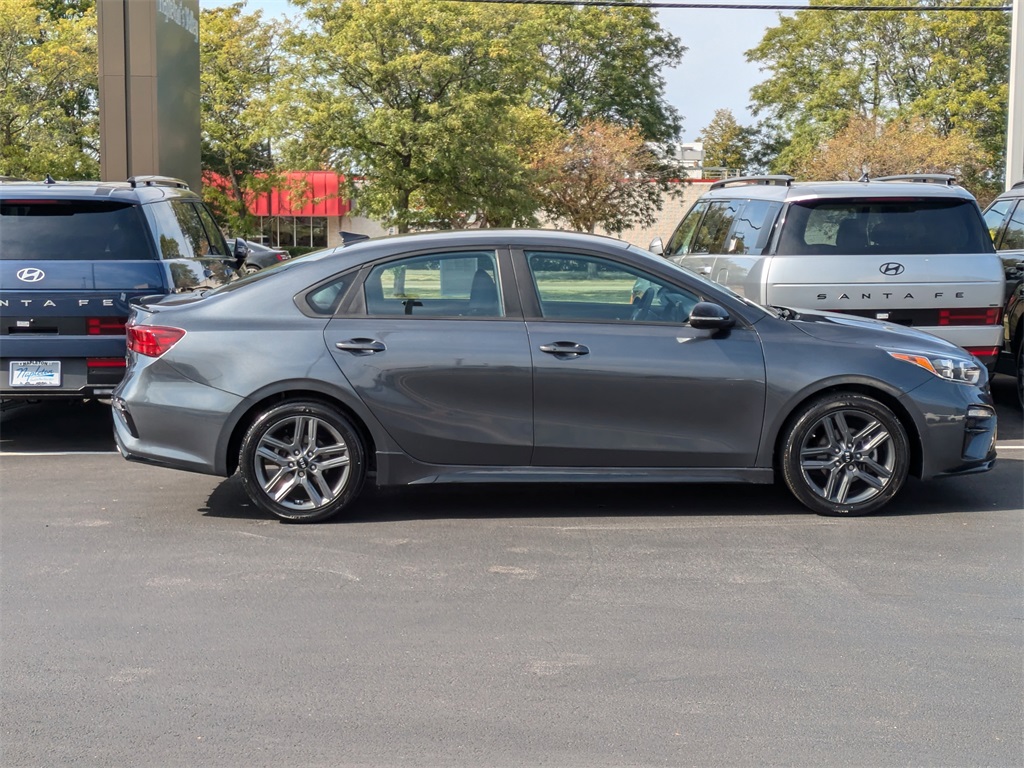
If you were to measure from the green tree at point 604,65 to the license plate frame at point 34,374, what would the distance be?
5097cm

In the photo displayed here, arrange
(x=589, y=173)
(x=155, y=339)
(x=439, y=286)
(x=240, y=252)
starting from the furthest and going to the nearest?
(x=589, y=173), (x=240, y=252), (x=439, y=286), (x=155, y=339)

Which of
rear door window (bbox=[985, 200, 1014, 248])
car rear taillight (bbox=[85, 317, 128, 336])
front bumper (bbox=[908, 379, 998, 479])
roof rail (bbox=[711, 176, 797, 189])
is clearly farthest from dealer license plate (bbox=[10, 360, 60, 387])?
rear door window (bbox=[985, 200, 1014, 248])

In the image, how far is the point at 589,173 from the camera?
46.4 meters

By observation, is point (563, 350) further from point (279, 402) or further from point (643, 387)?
point (279, 402)

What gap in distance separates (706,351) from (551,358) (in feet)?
2.89

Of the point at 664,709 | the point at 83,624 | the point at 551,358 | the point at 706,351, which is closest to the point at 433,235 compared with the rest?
the point at 551,358

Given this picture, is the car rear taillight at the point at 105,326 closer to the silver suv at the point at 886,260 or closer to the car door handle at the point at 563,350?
the car door handle at the point at 563,350

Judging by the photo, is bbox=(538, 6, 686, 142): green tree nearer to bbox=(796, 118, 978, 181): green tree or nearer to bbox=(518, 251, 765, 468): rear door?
bbox=(796, 118, 978, 181): green tree

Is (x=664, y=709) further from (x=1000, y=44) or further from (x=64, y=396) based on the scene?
(x=1000, y=44)

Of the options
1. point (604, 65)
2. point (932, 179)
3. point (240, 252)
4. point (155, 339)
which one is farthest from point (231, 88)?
point (155, 339)

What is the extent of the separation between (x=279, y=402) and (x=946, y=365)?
385 cm

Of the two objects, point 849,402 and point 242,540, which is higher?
point 849,402

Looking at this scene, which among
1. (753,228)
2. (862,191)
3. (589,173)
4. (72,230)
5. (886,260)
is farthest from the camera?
(589,173)

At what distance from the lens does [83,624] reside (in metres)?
5.20
